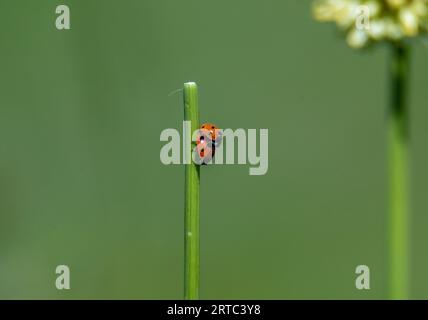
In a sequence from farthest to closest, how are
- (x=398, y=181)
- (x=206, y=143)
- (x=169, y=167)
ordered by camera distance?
(x=169, y=167) < (x=206, y=143) < (x=398, y=181)

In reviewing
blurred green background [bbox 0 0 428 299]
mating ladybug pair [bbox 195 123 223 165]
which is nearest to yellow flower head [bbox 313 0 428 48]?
mating ladybug pair [bbox 195 123 223 165]

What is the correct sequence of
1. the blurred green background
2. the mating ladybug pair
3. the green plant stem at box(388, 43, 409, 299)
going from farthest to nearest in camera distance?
the blurred green background → the mating ladybug pair → the green plant stem at box(388, 43, 409, 299)

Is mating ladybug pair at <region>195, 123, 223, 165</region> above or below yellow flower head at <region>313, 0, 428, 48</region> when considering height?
below

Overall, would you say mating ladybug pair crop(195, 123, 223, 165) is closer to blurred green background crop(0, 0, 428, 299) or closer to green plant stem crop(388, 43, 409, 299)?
green plant stem crop(388, 43, 409, 299)

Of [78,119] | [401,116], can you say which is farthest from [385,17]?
[78,119]

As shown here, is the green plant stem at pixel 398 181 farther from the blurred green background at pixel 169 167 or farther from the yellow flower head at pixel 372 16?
the blurred green background at pixel 169 167

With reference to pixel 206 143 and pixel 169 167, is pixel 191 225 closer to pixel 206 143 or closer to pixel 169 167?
pixel 206 143

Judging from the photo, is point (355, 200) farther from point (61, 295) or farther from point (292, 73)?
point (61, 295)

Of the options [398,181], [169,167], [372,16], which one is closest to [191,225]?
[398,181]
